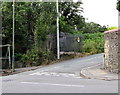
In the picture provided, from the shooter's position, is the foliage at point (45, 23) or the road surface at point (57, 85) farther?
the foliage at point (45, 23)

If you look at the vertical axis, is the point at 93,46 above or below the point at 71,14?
below

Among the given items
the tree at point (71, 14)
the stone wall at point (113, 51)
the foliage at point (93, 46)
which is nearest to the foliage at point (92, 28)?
the foliage at point (93, 46)

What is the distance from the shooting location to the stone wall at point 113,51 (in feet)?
53.9

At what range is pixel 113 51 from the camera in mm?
16969

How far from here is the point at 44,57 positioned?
2578 cm

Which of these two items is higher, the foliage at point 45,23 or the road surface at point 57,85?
the foliage at point 45,23

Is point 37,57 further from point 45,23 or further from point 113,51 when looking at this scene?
point 113,51

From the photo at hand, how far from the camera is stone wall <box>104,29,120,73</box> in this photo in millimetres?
16438

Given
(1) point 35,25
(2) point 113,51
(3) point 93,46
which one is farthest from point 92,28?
(2) point 113,51

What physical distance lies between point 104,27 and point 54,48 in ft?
105

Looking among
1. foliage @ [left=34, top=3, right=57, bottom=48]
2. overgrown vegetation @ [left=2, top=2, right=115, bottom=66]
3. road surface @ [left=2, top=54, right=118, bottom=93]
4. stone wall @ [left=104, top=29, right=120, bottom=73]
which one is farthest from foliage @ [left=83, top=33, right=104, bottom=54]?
road surface @ [left=2, top=54, right=118, bottom=93]

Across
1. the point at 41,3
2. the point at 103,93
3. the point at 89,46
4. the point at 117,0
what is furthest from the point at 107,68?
the point at 89,46

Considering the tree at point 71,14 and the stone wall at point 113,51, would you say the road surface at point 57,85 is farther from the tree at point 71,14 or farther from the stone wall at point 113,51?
the tree at point 71,14

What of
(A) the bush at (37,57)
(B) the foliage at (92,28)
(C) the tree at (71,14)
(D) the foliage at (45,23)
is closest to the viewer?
(A) the bush at (37,57)
